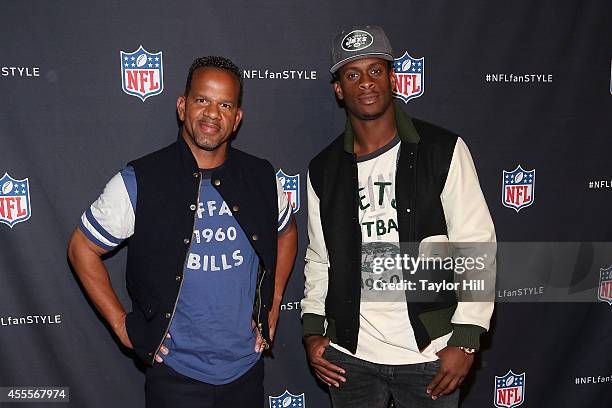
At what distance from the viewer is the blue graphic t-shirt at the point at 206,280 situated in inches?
74.0

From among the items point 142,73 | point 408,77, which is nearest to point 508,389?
point 408,77

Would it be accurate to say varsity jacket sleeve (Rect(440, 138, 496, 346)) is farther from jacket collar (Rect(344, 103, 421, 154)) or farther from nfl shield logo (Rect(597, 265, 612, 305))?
nfl shield logo (Rect(597, 265, 612, 305))

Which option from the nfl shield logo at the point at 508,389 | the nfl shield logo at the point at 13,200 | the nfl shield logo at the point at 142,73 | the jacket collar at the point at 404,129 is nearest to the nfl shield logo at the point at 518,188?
the nfl shield logo at the point at 508,389

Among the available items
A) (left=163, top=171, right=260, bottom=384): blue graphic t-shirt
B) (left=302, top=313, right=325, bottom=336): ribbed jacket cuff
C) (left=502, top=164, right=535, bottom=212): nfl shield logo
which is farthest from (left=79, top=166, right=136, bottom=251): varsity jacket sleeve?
(left=502, top=164, right=535, bottom=212): nfl shield logo

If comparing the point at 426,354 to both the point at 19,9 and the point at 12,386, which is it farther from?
the point at 19,9

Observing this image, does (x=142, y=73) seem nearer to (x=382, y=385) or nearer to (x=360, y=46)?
(x=360, y=46)

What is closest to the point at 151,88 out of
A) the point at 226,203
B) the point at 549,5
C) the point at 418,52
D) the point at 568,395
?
the point at 226,203

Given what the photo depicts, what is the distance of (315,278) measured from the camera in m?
2.18

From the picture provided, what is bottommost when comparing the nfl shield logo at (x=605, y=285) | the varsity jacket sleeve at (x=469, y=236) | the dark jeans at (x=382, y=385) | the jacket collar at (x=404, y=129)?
the dark jeans at (x=382, y=385)

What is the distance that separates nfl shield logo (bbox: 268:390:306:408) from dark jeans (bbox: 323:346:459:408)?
0.62 metres

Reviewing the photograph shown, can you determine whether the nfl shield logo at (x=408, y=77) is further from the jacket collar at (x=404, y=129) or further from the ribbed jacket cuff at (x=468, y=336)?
the ribbed jacket cuff at (x=468, y=336)

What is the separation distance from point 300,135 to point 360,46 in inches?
26.6

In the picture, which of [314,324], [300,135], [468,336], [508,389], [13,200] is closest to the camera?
[468,336]

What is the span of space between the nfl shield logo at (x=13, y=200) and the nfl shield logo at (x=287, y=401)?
1.30 m
